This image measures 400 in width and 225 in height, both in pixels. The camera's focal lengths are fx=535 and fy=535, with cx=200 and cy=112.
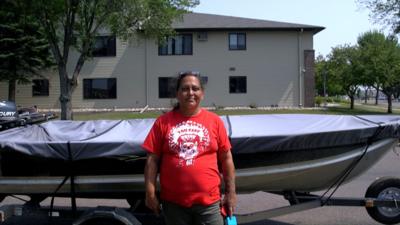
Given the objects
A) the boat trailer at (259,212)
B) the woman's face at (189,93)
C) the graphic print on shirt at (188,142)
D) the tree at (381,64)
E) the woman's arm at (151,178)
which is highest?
the tree at (381,64)

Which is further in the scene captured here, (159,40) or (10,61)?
(10,61)

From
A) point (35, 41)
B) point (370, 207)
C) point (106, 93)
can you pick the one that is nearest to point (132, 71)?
point (106, 93)

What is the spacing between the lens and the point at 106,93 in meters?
37.6

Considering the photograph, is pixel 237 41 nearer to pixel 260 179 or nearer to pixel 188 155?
pixel 260 179

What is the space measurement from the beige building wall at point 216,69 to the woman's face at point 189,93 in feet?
110

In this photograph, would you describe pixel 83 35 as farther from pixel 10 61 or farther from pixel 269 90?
pixel 269 90

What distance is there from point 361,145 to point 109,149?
260 cm

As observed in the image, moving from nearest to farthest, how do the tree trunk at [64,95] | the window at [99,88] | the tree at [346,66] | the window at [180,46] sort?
1. the tree trunk at [64,95]
2. the window at [180,46]
3. the window at [99,88]
4. the tree at [346,66]

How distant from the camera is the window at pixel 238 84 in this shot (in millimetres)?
37531

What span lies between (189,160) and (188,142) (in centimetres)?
12

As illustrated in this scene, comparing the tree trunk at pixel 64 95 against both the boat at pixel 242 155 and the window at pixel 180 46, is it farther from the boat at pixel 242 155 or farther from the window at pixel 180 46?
the boat at pixel 242 155

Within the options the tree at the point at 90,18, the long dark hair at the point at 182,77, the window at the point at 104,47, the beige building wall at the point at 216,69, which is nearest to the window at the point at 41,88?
the beige building wall at the point at 216,69

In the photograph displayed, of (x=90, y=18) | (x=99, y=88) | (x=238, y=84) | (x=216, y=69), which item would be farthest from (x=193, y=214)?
(x=99, y=88)

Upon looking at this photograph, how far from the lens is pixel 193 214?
367 centimetres
